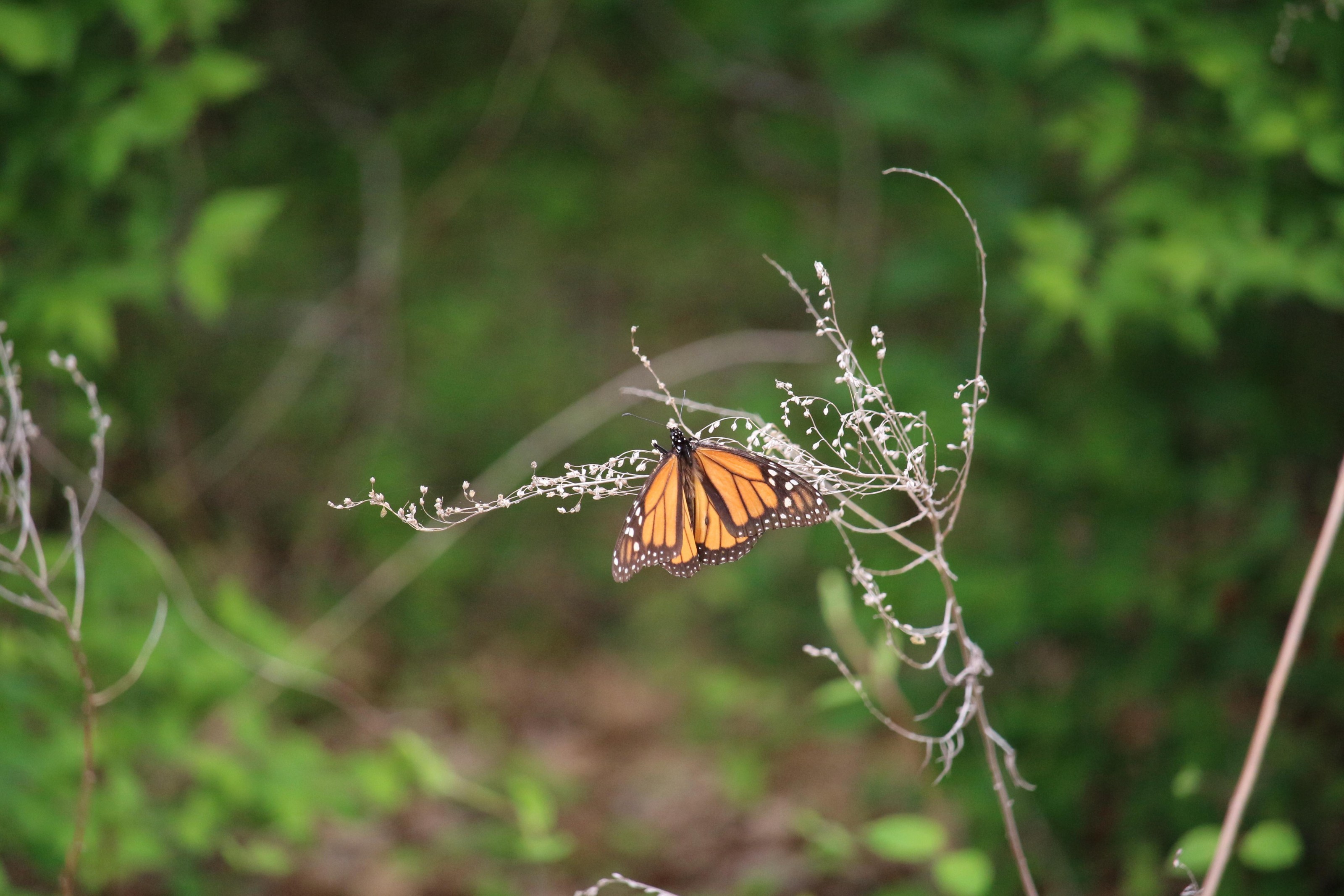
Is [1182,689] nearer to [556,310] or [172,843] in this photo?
[172,843]

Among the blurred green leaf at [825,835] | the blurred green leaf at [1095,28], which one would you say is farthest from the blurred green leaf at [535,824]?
the blurred green leaf at [1095,28]

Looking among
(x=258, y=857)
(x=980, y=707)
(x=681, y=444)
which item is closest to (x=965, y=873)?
(x=980, y=707)

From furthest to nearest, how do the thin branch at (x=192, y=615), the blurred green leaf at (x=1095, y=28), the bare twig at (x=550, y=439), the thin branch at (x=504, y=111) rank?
the thin branch at (x=504, y=111)
the bare twig at (x=550, y=439)
the thin branch at (x=192, y=615)
the blurred green leaf at (x=1095, y=28)

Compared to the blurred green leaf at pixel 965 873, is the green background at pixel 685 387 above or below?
above

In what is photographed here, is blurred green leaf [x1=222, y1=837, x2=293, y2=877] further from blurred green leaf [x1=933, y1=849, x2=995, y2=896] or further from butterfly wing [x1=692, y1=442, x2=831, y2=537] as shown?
blurred green leaf [x1=933, y1=849, x2=995, y2=896]

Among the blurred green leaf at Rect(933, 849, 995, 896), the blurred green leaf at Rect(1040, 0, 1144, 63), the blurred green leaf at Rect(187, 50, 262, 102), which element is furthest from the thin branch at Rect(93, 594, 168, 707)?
the blurred green leaf at Rect(1040, 0, 1144, 63)

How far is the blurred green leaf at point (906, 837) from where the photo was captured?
151 cm

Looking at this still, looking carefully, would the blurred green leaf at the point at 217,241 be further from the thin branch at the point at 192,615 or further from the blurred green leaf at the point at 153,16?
the thin branch at the point at 192,615

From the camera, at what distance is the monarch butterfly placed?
152 cm

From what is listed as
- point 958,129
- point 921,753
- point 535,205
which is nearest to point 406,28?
point 535,205

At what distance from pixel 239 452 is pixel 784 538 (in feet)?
7.87

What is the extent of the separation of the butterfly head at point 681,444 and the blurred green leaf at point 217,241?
1.39 meters

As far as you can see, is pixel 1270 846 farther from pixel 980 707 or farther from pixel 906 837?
pixel 980 707

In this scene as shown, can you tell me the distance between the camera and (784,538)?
3564 mm
